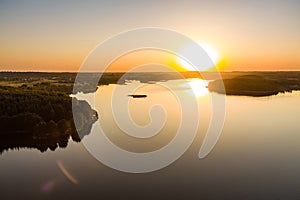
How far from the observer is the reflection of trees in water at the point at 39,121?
636 inches

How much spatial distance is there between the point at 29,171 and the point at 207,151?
286 inches

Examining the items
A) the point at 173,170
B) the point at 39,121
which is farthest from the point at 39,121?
the point at 173,170

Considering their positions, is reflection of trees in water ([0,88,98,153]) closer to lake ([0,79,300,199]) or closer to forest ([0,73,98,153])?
forest ([0,73,98,153])

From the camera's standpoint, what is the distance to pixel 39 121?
18031 mm

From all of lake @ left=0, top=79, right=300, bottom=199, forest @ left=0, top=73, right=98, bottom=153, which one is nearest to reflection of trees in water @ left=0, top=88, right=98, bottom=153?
forest @ left=0, top=73, right=98, bottom=153

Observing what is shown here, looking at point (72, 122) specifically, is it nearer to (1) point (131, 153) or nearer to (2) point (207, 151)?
(1) point (131, 153)

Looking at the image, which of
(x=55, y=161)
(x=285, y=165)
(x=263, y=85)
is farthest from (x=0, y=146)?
(x=263, y=85)

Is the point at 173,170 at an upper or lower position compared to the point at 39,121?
lower

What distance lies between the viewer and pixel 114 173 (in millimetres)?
11539

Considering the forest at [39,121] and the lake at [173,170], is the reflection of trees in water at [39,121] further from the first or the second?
the lake at [173,170]

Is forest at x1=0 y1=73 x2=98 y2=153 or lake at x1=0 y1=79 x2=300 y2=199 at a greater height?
forest at x1=0 y1=73 x2=98 y2=153

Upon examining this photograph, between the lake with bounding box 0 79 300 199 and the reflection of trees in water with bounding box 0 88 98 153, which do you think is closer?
the lake with bounding box 0 79 300 199

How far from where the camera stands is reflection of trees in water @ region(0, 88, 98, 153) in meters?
16.2

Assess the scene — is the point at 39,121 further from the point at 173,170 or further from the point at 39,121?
the point at 173,170
